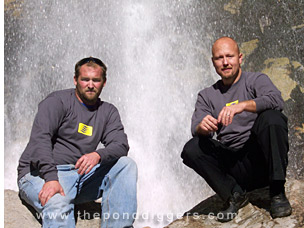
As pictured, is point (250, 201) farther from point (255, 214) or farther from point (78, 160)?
point (78, 160)

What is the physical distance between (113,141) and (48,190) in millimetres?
817

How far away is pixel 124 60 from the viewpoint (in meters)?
11.9

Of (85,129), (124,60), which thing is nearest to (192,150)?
(85,129)

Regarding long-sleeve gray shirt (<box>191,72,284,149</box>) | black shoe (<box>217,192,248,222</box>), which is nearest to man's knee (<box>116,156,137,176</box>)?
long-sleeve gray shirt (<box>191,72,284,149</box>)

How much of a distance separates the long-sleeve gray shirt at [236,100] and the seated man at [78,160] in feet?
2.84

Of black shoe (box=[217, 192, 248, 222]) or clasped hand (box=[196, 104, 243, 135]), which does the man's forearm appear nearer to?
clasped hand (box=[196, 104, 243, 135])

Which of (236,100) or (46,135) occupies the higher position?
(236,100)

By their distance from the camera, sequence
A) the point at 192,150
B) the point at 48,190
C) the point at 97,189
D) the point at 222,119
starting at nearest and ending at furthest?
the point at 48,190 → the point at 222,119 → the point at 192,150 → the point at 97,189

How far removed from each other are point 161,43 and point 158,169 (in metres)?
4.62

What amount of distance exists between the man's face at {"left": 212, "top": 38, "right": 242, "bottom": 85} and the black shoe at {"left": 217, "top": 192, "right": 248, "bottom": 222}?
1.19 m

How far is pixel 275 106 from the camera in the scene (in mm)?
3512

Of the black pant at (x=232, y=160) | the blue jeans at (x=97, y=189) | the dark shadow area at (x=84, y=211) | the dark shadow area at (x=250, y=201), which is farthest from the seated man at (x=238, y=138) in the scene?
the dark shadow area at (x=84, y=211)

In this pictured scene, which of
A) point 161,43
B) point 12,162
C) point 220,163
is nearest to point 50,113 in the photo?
point 220,163

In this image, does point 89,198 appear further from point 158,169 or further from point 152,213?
point 158,169
